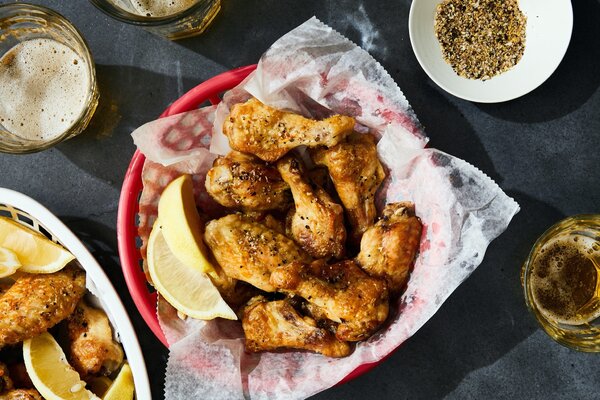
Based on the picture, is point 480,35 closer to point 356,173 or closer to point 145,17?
point 356,173

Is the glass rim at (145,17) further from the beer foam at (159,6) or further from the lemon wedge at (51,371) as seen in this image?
the lemon wedge at (51,371)

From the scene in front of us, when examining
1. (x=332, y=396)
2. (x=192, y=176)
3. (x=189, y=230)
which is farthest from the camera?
(x=332, y=396)

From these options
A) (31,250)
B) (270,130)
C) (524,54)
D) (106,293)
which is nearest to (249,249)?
(270,130)

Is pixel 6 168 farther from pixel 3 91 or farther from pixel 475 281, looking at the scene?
pixel 475 281

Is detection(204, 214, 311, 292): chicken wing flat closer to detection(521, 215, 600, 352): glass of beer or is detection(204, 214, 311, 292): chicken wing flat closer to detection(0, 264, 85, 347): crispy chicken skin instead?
detection(0, 264, 85, 347): crispy chicken skin

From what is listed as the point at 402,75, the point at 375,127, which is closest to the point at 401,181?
the point at 375,127
